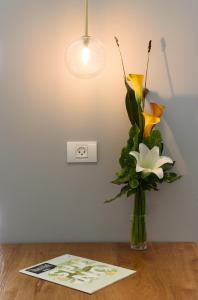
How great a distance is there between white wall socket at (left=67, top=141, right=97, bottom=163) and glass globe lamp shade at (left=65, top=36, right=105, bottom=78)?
254 mm

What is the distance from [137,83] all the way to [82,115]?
0.24 metres

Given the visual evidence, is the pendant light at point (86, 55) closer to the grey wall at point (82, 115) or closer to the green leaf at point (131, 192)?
the grey wall at point (82, 115)

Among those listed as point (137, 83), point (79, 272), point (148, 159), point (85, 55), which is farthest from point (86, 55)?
point (79, 272)

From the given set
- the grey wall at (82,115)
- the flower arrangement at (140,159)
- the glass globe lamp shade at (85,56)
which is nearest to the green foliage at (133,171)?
the flower arrangement at (140,159)

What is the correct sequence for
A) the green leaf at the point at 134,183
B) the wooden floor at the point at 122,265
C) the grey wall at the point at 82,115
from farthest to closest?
the grey wall at the point at 82,115 → the green leaf at the point at 134,183 → the wooden floor at the point at 122,265

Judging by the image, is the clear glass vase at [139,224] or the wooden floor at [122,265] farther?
the clear glass vase at [139,224]

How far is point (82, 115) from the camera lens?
1.75 meters

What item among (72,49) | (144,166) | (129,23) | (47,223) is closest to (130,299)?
(144,166)

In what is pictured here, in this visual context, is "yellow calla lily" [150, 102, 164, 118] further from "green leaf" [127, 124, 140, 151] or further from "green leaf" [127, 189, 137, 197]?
"green leaf" [127, 189, 137, 197]

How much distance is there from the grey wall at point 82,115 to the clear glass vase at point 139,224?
111 mm

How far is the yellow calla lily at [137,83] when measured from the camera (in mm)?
1620

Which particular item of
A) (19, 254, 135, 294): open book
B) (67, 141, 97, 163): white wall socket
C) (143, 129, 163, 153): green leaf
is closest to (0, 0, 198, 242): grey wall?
(67, 141, 97, 163): white wall socket

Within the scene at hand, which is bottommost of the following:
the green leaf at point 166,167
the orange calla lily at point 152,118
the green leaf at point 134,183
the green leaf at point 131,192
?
the green leaf at point 131,192

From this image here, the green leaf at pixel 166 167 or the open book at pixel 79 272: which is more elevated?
the green leaf at pixel 166 167
